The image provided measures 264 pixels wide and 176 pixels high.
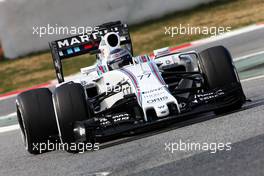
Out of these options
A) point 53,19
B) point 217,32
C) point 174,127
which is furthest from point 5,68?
point 174,127

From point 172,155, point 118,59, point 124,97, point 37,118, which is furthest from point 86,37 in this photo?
point 172,155

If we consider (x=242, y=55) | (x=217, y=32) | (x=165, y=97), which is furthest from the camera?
(x=217, y=32)

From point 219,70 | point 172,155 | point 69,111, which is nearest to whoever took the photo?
point 172,155

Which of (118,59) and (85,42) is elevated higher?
(85,42)

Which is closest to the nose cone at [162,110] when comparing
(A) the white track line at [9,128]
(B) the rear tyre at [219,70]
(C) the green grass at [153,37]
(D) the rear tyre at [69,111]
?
(D) the rear tyre at [69,111]

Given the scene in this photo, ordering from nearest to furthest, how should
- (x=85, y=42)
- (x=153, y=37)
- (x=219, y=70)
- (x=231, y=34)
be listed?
(x=219, y=70)
(x=85, y=42)
(x=231, y=34)
(x=153, y=37)

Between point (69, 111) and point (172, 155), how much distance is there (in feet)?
5.81

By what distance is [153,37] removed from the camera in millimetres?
18719

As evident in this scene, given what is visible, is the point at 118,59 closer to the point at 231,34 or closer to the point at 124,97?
the point at 124,97

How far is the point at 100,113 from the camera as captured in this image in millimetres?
8453

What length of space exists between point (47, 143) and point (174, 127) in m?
1.50

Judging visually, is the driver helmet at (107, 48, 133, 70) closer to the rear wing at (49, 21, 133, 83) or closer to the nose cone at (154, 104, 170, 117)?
the rear wing at (49, 21, 133, 83)

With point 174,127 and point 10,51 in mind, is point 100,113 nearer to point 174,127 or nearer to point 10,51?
point 174,127

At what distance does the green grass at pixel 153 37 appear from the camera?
17.3 m
